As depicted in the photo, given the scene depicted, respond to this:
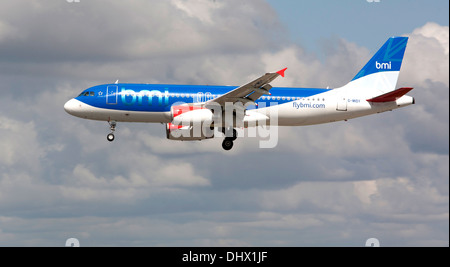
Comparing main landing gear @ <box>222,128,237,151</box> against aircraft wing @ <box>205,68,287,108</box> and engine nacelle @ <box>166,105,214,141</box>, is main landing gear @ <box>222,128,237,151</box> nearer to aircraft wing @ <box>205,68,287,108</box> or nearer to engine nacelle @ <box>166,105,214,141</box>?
engine nacelle @ <box>166,105,214,141</box>

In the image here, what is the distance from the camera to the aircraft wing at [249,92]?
2333 inches

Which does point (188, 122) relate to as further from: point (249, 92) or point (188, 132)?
point (249, 92)

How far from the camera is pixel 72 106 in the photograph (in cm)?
6419

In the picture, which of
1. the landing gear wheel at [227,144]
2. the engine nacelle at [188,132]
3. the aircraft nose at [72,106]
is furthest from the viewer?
the landing gear wheel at [227,144]

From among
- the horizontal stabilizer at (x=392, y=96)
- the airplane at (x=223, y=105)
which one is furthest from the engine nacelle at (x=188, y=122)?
the horizontal stabilizer at (x=392, y=96)

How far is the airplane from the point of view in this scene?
62.4 m

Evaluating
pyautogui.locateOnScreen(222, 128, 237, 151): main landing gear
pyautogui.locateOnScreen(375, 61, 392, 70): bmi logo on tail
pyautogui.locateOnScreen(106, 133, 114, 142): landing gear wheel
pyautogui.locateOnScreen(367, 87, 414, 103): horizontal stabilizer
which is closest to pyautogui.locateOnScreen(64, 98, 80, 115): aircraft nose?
pyautogui.locateOnScreen(106, 133, 114, 142): landing gear wheel

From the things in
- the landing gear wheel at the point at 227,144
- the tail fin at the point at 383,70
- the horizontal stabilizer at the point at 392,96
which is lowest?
the landing gear wheel at the point at 227,144

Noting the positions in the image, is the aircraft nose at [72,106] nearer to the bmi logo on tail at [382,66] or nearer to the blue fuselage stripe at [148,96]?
the blue fuselage stripe at [148,96]

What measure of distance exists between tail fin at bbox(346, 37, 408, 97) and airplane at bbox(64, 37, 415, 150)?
109cm
